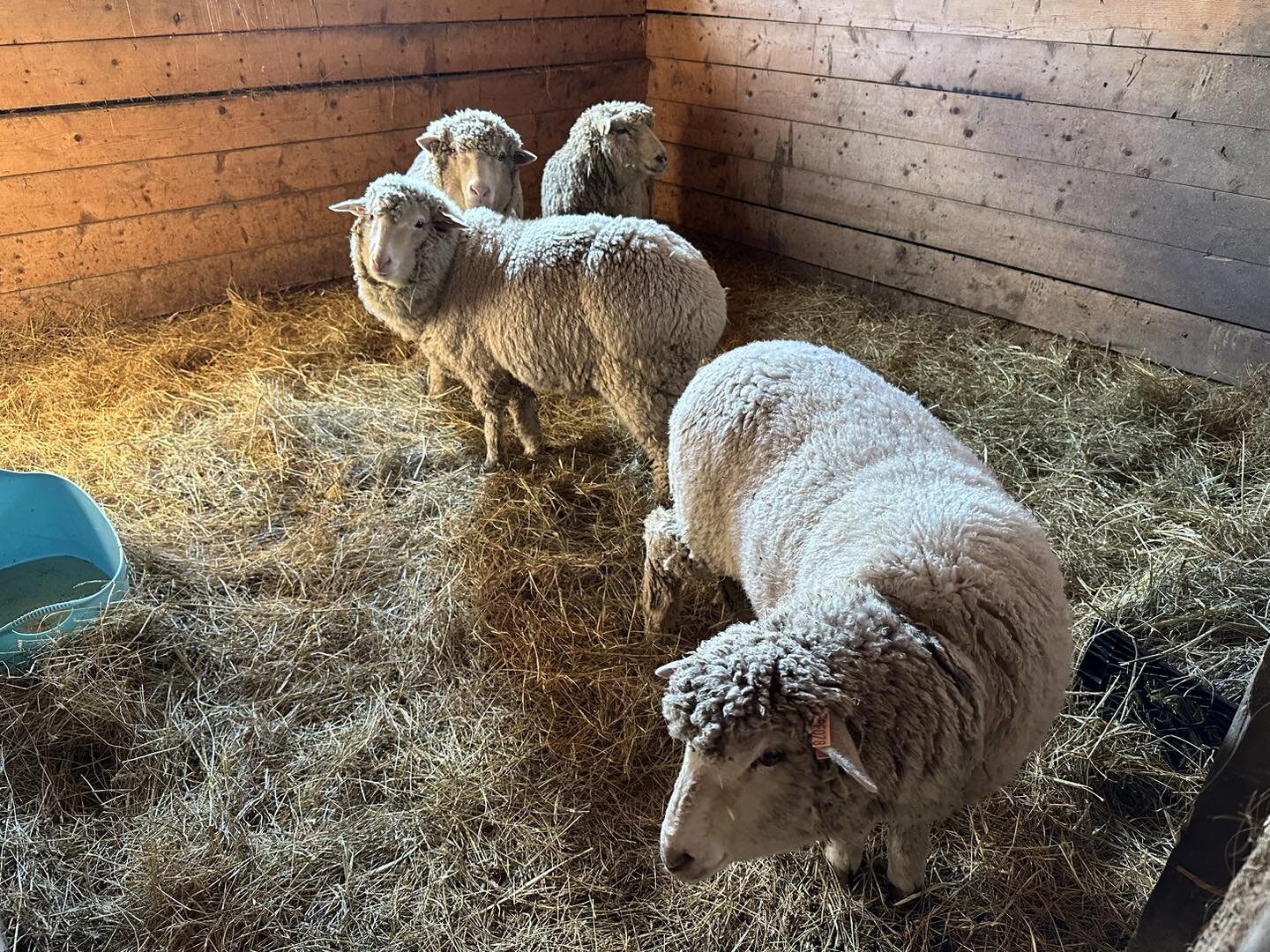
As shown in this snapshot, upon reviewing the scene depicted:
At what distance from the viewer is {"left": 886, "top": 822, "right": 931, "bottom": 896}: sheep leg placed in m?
1.93

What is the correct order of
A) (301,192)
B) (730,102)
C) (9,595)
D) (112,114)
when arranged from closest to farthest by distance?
(9,595) < (112,114) < (301,192) < (730,102)

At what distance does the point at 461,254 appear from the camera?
12.5 feet

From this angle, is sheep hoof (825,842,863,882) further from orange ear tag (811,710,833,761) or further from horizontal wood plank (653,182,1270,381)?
horizontal wood plank (653,182,1270,381)

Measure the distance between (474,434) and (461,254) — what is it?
1.03 meters

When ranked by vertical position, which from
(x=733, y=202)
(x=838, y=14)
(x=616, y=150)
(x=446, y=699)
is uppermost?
(x=838, y=14)

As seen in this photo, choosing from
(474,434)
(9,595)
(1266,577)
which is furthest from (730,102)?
(9,595)

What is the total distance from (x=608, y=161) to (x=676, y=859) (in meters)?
4.34

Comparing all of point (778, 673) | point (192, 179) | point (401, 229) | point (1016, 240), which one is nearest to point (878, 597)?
point (778, 673)

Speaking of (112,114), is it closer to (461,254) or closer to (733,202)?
(461,254)

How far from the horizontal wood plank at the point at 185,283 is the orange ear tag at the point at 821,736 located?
18.0ft

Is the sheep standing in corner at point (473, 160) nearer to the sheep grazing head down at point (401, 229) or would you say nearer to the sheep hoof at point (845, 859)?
the sheep grazing head down at point (401, 229)

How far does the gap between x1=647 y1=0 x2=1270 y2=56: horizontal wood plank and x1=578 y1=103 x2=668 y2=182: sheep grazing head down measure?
1.56 meters

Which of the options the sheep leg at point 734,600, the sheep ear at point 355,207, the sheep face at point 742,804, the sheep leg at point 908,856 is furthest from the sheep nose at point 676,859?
the sheep ear at point 355,207

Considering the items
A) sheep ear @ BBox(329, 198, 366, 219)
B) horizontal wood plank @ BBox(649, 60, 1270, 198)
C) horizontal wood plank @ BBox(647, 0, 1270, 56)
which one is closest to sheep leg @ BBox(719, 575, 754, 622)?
sheep ear @ BBox(329, 198, 366, 219)
